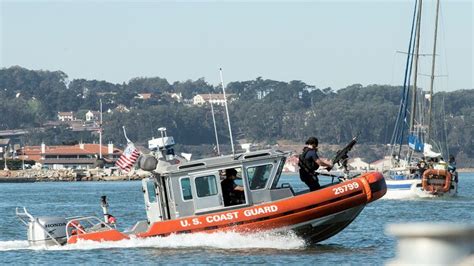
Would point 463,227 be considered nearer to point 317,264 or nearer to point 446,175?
point 317,264

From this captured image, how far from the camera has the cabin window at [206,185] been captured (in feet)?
72.0

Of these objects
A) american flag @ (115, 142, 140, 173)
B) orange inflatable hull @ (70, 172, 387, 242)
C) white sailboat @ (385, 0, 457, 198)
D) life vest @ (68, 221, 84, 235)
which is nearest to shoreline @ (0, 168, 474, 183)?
white sailboat @ (385, 0, 457, 198)

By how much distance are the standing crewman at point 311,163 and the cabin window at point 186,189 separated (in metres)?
1.88

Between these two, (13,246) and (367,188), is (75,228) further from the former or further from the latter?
(367,188)

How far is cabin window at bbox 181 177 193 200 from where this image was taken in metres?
22.1

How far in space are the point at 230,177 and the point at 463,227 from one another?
15.4 meters

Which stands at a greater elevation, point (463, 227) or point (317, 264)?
point (463, 227)

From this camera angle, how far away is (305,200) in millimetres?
21766

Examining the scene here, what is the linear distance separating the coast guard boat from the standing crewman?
281mm

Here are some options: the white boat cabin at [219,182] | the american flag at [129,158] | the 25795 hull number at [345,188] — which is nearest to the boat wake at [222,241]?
the white boat cabin at [219,182]

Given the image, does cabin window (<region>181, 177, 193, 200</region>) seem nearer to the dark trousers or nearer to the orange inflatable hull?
the orange inflatable hull

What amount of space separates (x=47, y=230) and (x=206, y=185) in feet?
10.5

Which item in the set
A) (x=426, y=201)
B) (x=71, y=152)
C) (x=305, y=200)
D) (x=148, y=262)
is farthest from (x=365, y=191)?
(x=71, y=152)

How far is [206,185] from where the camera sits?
22.0 meters
